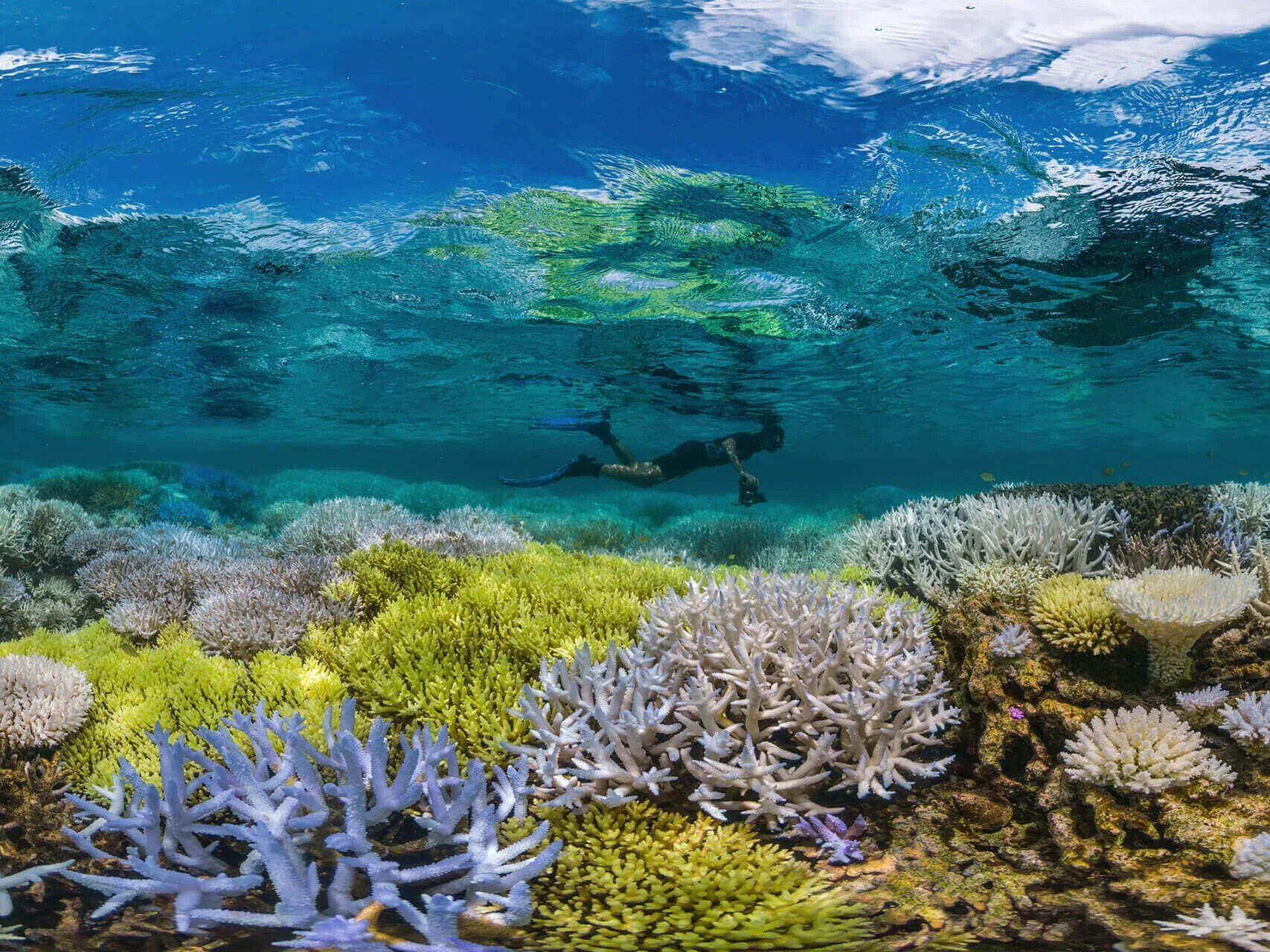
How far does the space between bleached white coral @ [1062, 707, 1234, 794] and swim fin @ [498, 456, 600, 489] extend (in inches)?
460

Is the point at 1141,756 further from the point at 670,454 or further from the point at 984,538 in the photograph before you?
the point at 670,454

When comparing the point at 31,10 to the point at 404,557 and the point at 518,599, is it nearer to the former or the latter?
the point at 404,557

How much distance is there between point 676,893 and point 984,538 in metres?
4.41

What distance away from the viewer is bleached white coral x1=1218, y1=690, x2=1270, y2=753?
11.0ft

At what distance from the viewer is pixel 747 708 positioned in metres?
3.66

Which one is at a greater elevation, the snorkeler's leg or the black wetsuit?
the black wetsuit

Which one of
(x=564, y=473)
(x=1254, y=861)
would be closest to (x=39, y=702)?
(x=1254, y=861)

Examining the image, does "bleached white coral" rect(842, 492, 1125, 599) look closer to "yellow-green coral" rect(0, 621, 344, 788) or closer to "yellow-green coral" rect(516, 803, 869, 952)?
"yellow-green coral" rect(516, 803, 869, 952)

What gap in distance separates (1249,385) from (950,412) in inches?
462

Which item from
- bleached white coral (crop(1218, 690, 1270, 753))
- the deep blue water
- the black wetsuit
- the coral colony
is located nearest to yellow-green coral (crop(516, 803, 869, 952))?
the coral colony

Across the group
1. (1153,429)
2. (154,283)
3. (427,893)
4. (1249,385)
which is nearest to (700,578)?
(427,893)

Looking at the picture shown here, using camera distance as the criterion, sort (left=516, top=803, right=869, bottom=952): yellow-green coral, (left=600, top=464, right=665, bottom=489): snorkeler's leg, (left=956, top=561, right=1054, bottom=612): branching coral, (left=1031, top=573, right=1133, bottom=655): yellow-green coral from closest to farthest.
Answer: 1. (left=516, top=803, right=869, bottom=952): yellow-green coral
2. (left=1031, top=573, right=1133, bottom=655): yellow-green coral
3. (left=956, top=561, right=1054, bottom=612): branching coral
4. (left=600, top=464, right=665, bottom=489): snorkeler's leg

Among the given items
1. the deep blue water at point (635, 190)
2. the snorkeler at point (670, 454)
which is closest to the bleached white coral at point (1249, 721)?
the deep blue water at point (635, 190)

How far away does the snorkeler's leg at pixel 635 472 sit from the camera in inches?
657
